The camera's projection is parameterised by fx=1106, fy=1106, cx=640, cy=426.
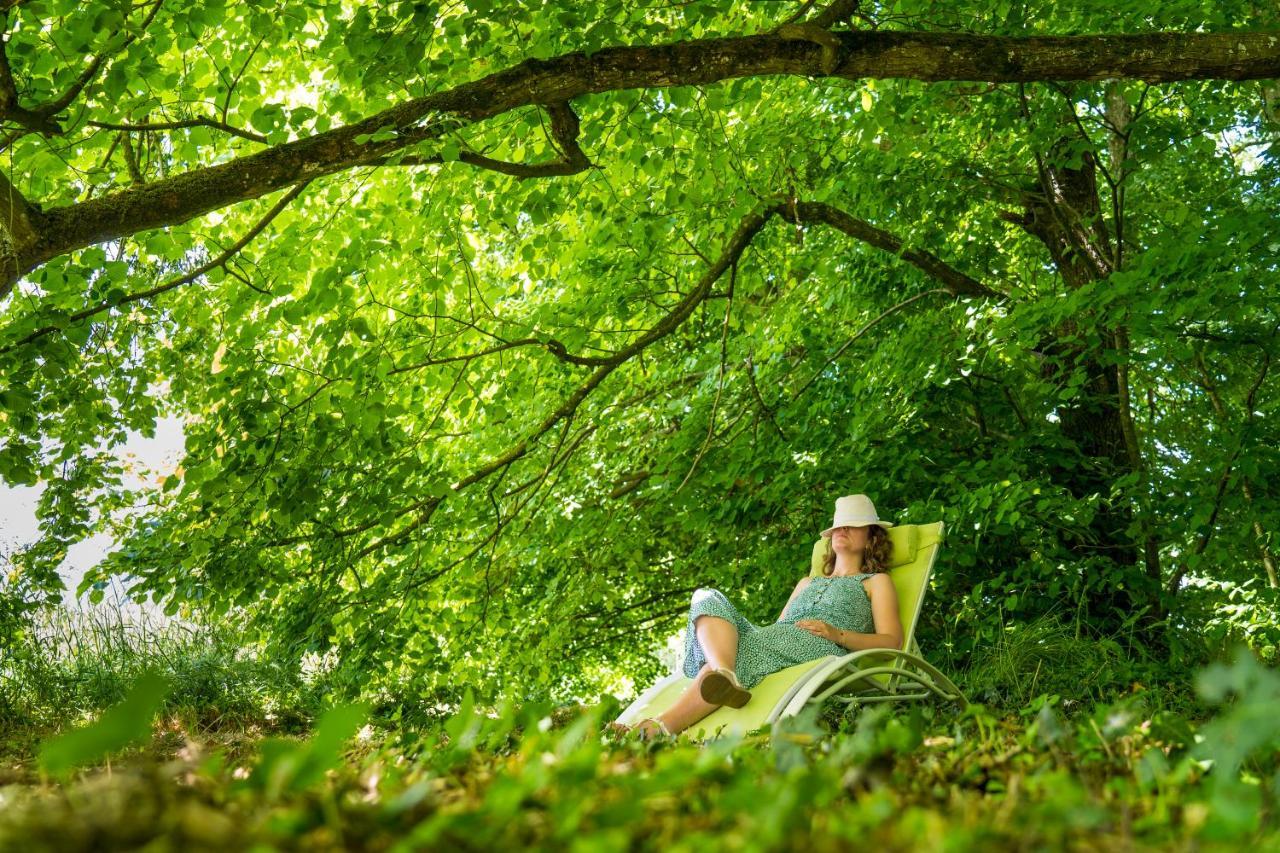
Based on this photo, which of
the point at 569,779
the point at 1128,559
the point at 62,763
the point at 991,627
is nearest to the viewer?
the point at 62,763

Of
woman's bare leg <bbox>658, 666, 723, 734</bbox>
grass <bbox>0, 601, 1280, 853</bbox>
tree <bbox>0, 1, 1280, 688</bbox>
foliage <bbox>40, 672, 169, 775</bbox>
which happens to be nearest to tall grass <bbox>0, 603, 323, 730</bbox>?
tree <bbox>0, 1, 1280, 688</bbox>

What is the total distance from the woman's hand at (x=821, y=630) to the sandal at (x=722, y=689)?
0.53m

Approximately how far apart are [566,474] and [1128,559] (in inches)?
130

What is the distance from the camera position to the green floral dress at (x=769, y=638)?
4.28 m

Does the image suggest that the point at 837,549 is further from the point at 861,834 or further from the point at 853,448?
the point at 861,834

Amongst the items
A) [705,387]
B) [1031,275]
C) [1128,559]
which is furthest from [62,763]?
[1031,275]

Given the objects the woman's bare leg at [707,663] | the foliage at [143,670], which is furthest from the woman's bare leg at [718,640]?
the foliage at [143,670]

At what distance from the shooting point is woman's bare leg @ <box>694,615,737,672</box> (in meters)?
4.16

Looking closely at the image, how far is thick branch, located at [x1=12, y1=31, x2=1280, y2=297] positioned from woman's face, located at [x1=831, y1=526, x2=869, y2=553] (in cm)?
210

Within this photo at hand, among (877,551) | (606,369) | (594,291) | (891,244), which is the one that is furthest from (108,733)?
(891,244)

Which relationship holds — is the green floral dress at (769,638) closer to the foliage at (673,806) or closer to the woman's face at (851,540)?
the woman's face at (851,540)

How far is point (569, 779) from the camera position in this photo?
103 cm

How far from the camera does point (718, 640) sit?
166 inches

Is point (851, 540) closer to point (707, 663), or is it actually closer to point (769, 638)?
point (769, 638)
